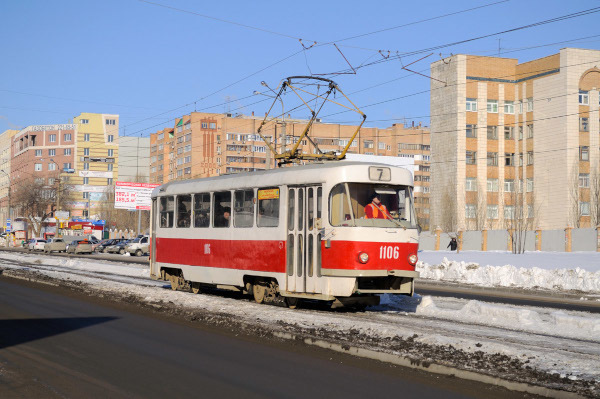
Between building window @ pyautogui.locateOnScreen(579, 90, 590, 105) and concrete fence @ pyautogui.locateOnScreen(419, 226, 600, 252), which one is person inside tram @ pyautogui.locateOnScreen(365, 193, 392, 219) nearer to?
concrete fence @ pyautogui.locateOnScreen(419, 226, 600, 252)

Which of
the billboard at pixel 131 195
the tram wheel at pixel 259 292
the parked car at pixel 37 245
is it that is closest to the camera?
the tram wheel at pixel 259 292

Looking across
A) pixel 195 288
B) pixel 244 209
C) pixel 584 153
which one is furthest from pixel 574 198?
pixel 244 209

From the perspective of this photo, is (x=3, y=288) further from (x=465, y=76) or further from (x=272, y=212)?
(x=465, y=76)

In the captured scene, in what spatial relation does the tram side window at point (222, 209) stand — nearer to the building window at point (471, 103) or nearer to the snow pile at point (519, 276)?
the snow pile at point (519, 276)

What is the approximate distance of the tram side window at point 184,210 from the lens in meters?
21.5

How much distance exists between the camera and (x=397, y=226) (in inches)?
620

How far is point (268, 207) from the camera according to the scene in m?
17.5

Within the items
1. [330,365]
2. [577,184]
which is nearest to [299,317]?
[330,365]

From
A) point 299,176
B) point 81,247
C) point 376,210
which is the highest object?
point 299,176

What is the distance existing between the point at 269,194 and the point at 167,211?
6.36m

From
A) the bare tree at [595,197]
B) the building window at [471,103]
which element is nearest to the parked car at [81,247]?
the building window at [471,103]

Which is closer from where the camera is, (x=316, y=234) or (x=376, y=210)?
(x=376, y=210)

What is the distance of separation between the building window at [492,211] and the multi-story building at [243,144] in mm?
56841

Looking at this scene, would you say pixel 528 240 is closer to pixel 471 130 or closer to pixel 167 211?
pixel 471 130
